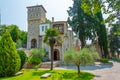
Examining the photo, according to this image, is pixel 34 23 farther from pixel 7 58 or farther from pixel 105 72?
pixel 105 72

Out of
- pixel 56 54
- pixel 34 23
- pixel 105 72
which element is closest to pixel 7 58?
pixel 105 72

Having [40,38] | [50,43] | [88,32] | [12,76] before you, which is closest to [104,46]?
[88,32]

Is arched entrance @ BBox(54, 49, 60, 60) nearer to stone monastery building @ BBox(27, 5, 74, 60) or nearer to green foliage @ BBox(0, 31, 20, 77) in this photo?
stone monastery building @ BBox(27, 5, 74, 60)

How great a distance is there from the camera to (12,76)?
21.7 metres

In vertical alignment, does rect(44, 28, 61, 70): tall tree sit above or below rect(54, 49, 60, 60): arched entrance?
above

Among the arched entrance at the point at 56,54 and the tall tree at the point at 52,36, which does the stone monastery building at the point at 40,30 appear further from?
the tall tree at the point at 52,36

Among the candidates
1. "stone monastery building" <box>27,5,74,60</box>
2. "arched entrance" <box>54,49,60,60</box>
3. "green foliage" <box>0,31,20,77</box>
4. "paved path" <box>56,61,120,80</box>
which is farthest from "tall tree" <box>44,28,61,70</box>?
"arched entrance" <box>54,49,60,60</box>

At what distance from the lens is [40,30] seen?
44.9 metres

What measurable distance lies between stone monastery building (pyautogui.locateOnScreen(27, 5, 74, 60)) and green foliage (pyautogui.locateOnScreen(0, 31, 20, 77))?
1999 cm

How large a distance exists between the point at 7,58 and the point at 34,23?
84.6 ft

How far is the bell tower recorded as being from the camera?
4578 cm

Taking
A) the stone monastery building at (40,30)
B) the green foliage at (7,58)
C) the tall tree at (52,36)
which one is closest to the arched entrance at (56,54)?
the stone monastery building at (40,30)

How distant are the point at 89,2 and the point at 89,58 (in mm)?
17021

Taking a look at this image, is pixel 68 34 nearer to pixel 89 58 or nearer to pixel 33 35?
pixel 33 35
